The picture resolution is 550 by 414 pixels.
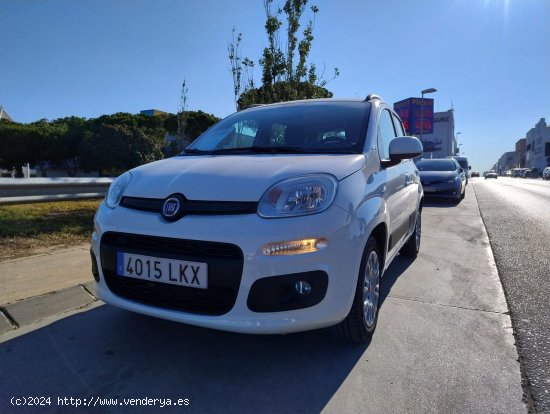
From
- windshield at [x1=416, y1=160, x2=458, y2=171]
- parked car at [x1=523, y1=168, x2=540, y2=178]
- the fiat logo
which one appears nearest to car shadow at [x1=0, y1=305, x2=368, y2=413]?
the fiat logo

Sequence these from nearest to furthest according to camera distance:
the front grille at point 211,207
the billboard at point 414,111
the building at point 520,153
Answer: the front grille at point 211,207
the billboard at point 414,111
the building at point 520,153

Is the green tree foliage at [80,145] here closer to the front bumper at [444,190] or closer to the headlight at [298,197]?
the front bumper at [444,190]

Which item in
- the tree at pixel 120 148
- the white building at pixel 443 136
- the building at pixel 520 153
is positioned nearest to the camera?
the tree at pixel 120 148

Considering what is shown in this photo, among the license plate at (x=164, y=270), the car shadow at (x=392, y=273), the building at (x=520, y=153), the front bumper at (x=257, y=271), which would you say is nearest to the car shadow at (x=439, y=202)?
the car shadow at (x=392, y=273)

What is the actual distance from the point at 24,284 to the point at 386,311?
3.06m

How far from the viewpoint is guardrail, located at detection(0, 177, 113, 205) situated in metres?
6.33

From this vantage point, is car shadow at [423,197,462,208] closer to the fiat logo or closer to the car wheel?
the car wheel

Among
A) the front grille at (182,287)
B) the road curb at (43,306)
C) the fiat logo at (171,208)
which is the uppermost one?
the fiat logo at (171,208)

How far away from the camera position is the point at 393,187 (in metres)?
3.26

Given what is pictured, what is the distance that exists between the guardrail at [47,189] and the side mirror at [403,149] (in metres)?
5.87

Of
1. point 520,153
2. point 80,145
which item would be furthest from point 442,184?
point 520,153

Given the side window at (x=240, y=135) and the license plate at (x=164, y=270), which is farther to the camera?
the side window at (x=240, y=135)

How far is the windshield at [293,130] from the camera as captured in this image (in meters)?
2.96

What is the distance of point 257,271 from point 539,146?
12558 cm
